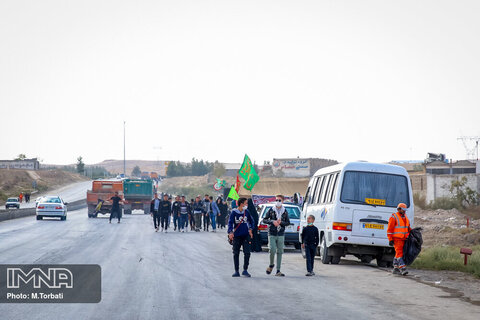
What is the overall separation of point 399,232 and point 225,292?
611cm

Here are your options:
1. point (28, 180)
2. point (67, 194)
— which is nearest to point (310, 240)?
point (67, 194)

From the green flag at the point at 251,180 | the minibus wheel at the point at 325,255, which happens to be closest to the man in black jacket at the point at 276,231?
the minibus wheel at the point at 325,255

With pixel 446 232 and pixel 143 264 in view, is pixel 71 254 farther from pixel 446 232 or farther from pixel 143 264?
pixel 446 232

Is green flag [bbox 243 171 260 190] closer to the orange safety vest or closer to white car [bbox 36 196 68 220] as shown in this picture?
white car [bbox 36 196 68 220]

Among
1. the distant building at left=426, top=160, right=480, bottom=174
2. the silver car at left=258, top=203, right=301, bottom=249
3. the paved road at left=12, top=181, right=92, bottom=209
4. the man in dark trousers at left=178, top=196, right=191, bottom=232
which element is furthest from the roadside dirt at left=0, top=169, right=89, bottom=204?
the silver car at left=258, top=203, right=301, bottom=249

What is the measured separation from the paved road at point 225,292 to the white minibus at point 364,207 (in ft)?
2.06

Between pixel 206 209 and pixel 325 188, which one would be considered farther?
pixel 206 209

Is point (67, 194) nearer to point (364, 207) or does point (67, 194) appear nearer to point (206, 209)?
point (206, 209)

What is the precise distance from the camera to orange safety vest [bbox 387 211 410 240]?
56.5 feet

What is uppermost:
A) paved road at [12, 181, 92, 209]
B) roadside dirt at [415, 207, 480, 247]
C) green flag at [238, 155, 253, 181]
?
green flag at [238, 155, 253, 181]

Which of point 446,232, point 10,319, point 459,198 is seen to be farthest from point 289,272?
point 459,198

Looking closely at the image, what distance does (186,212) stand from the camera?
36750 mm

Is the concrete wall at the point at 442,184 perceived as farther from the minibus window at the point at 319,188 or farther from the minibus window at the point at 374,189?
the minibus window at the point at 374,189

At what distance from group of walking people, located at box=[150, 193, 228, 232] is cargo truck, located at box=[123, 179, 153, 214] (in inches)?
961
